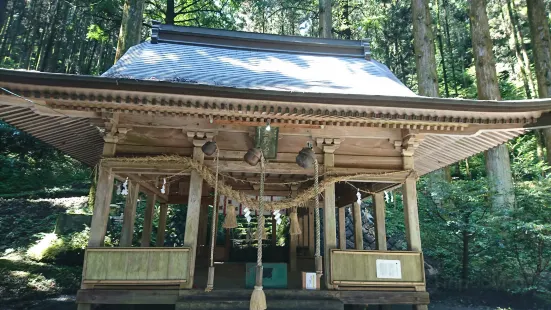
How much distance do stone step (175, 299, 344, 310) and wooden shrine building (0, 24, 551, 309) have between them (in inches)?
1.0

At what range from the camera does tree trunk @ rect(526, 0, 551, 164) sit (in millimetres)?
11305

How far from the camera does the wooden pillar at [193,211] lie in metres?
4.93

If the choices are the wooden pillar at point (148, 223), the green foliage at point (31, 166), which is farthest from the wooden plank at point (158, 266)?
the green foliage at point (31, 166)

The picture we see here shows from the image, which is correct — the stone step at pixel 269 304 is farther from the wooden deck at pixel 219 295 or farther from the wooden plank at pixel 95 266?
the wooden plank at pixel 95 266

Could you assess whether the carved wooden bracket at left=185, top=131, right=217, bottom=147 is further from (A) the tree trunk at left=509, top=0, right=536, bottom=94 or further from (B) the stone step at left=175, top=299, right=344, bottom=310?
(A) the tree trunk at left=509, top=0, right=536, bottom=94

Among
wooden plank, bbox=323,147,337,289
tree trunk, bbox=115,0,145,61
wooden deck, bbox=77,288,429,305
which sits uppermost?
tree trunk, bbox=115,0,145,61

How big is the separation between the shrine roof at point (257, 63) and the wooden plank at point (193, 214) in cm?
123

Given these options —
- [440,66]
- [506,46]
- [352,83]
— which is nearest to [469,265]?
[352,83]

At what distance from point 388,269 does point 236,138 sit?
3.22 meters

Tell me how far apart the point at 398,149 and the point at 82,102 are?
502 centimetres

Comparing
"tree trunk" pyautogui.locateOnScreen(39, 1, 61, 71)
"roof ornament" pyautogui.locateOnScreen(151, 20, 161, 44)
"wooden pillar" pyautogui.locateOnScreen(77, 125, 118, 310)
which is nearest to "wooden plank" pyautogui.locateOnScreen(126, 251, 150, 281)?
"wooden pillar" pyautogui.locateOnScreen(77, 125, 118, 310)

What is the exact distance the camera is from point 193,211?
16.7 feet

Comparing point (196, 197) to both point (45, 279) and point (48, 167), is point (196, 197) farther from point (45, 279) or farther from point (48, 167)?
point (48, 167)

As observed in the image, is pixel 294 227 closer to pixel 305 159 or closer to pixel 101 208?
pixel 305 159
